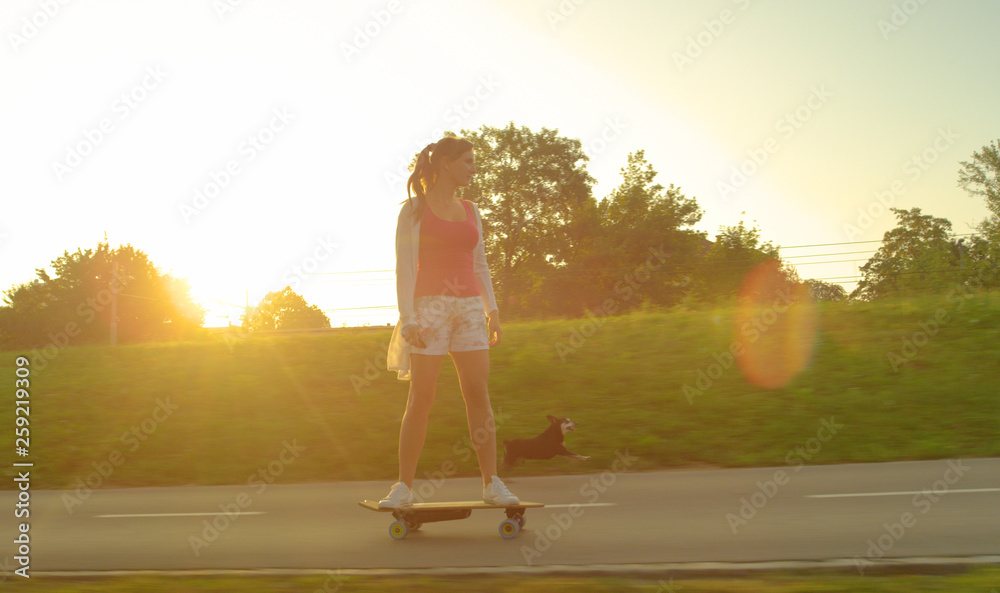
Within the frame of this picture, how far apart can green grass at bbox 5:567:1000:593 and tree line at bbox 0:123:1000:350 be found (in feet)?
130

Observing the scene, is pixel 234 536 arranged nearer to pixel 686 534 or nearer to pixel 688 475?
pixel 686 534

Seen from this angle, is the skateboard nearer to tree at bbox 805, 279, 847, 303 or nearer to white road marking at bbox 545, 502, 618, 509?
white road marking at bbox 545, 502, 618, 509

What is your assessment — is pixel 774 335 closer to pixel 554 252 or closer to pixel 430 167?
pixel 430 167

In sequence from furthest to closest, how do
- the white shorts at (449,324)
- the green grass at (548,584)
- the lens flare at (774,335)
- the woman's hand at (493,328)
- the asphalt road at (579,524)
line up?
the lens flare at (774,335) < the woman's hand at (493,328) < the white shorts at (449,324) < the asphalt road at (579,524) < the green grass at (548,584)

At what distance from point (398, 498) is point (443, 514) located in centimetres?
29

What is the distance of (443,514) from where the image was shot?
4.56 m

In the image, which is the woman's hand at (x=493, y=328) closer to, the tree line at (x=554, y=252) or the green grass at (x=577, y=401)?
the green grass at (x=577, y=401)

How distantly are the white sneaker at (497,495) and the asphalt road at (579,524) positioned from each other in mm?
230

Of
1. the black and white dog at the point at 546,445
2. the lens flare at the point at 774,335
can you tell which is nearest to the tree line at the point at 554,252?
the lens flare at the point at 774,335

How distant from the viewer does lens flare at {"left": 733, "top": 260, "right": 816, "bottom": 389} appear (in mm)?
9703

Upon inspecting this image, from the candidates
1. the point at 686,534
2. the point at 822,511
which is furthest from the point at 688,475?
the point at 686,534

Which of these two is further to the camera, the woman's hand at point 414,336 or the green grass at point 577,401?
the green grass at point 577,401

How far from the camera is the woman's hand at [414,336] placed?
4316 mm

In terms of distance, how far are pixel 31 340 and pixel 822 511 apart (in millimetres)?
62657
